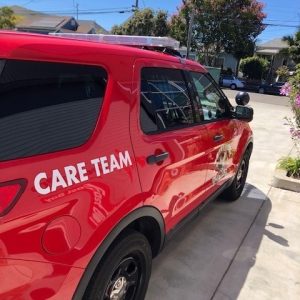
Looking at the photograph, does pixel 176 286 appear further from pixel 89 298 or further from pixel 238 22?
pixel 238 22

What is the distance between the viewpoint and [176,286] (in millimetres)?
3215

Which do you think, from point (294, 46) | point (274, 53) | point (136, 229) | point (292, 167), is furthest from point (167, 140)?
point (274, 53)

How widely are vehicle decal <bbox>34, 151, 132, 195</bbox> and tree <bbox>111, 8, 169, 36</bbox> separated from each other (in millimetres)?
42848

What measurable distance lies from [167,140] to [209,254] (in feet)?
5.02

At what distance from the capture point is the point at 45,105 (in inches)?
71.4

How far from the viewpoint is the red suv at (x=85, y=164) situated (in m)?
1.65

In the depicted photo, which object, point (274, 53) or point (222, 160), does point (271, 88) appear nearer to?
point (274, 53)

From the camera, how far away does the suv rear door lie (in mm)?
2482

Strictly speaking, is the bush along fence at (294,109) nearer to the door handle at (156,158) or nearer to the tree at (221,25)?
the door handle at (156,158)

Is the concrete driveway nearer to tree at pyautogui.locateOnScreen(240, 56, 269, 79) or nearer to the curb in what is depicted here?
the curb

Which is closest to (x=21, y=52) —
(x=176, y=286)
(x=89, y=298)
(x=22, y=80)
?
(x=22, y=80)

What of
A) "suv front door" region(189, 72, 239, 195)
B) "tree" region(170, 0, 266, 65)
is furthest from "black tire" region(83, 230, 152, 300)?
"tree" region(170, 0, 266, 65)

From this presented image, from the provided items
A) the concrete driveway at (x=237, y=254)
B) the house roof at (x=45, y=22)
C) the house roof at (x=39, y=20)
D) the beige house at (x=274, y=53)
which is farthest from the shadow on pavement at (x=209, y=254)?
the house roof at (x=39, y=20)

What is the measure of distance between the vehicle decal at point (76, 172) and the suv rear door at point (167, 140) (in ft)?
0.64
